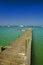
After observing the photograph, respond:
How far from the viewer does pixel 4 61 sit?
10.1 ft

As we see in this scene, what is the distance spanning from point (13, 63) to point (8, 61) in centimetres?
16

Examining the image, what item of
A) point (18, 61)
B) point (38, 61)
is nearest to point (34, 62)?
point (38, 61)

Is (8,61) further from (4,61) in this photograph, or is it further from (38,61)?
(38,61)

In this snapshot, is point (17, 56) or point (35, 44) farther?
point (35, 44)

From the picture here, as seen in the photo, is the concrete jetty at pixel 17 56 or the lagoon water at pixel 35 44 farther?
the lagoon water at pixel 35 44

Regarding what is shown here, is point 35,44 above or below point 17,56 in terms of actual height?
above

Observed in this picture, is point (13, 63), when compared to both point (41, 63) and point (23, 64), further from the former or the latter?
point (41, 63)

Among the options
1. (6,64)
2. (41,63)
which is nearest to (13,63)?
(6,64)

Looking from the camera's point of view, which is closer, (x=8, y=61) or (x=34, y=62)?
(x=8, y=61)

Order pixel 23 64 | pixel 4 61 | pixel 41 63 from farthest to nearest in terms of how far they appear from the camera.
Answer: pixel 41 63, pixel 4 61, pixel 23 64

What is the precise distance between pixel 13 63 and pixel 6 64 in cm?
16

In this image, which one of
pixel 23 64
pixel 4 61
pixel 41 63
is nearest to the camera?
pixel 23 64

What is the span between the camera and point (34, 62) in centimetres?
551

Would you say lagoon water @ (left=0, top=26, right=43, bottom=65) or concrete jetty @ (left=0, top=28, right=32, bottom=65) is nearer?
concrete jetty @ (left=0, top=28, right=32, bottom=65)
